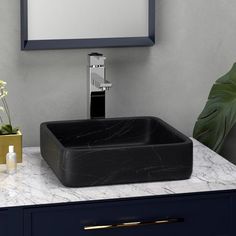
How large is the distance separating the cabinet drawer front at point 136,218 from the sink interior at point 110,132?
345 mm

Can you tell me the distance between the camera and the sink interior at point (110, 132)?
2611 mm

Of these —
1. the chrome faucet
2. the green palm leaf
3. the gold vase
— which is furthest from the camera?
the green palm leaf

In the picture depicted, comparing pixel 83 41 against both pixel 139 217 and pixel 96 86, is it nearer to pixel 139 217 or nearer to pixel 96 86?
pixel 96 86

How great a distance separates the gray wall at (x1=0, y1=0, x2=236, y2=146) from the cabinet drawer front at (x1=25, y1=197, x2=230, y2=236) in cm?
57

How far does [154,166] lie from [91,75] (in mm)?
443

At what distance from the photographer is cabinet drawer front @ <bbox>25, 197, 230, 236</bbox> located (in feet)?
7.21

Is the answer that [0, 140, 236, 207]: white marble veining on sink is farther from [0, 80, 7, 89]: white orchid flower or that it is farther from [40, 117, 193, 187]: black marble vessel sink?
[0, 80, 7, 89]: white orchid flower

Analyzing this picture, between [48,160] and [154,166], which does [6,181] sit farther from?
[154,166]

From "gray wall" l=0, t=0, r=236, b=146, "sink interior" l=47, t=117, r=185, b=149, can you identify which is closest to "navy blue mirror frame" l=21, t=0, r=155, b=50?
"gray wall" l=0, t=0, r=236, b=146

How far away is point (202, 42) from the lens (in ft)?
9.16

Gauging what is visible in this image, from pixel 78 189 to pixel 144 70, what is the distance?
0.66 m

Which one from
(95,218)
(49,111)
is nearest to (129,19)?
(49,111)

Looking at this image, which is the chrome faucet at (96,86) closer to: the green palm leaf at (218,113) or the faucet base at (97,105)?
the faucet base at (97,105)

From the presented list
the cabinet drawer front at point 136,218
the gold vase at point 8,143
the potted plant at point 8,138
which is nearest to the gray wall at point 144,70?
the potted plant at point 8,138
